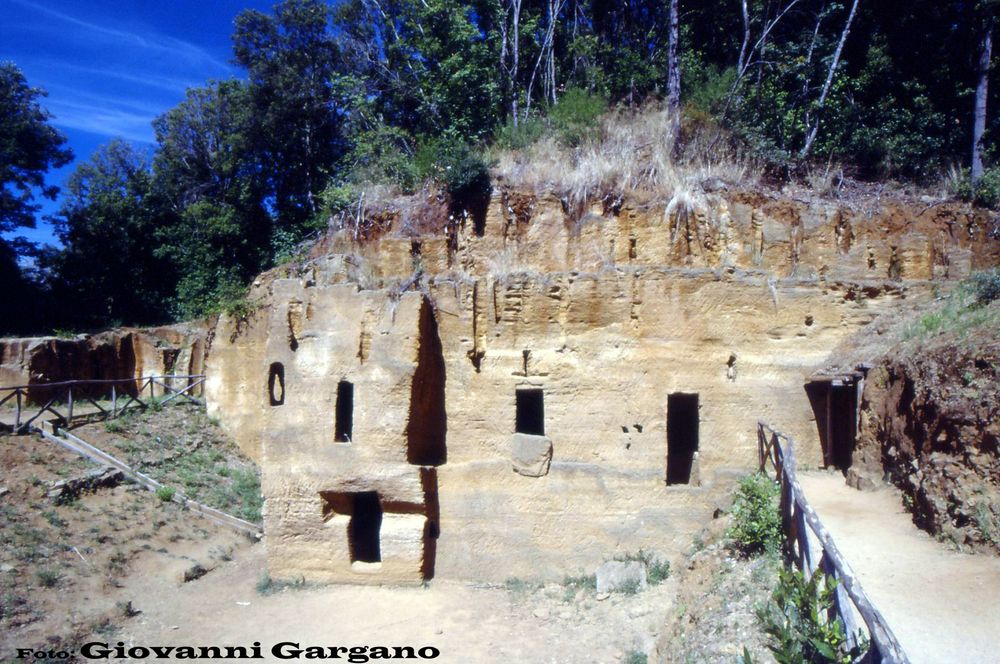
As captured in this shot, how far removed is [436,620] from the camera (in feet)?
30.6

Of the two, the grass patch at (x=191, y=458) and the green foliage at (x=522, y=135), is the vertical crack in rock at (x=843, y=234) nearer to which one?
the green foliage at (x=522, y=135)

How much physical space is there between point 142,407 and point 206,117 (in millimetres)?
12521

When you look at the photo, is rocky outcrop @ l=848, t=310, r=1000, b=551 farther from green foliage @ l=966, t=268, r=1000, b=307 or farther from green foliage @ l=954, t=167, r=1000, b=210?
green foliage @ l=954, t=167, r=1000, b=210

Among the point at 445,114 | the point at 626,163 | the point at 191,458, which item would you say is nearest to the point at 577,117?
the point at 626,163

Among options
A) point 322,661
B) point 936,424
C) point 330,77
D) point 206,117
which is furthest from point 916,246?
point 206,117

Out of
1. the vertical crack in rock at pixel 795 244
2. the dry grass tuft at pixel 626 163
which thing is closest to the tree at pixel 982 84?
the dry grass tuft at pixel 626 163

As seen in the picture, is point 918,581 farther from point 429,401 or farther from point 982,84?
point 982,84

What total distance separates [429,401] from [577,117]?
24.4 ft

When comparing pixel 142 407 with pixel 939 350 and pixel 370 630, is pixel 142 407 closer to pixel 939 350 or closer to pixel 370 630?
pixel 370 630

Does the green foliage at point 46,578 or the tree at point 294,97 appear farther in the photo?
the tree at point 294,97

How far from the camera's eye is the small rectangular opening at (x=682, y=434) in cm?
1211

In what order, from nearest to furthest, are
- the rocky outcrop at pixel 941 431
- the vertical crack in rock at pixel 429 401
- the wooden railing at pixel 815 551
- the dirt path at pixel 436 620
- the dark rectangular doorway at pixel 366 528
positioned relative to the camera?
the wooden railing at pixel 815 551, the rocky outcrop at pixel 941 431, the dirt path at pixel 436 620, the vertical crack in rock at pixel 429 401, the dark rectangular doorway at pixel 366 528

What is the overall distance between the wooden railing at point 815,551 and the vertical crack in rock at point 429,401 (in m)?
4.69

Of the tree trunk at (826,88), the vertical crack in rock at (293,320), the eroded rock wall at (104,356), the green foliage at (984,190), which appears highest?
the tree trunk at (826,88)
